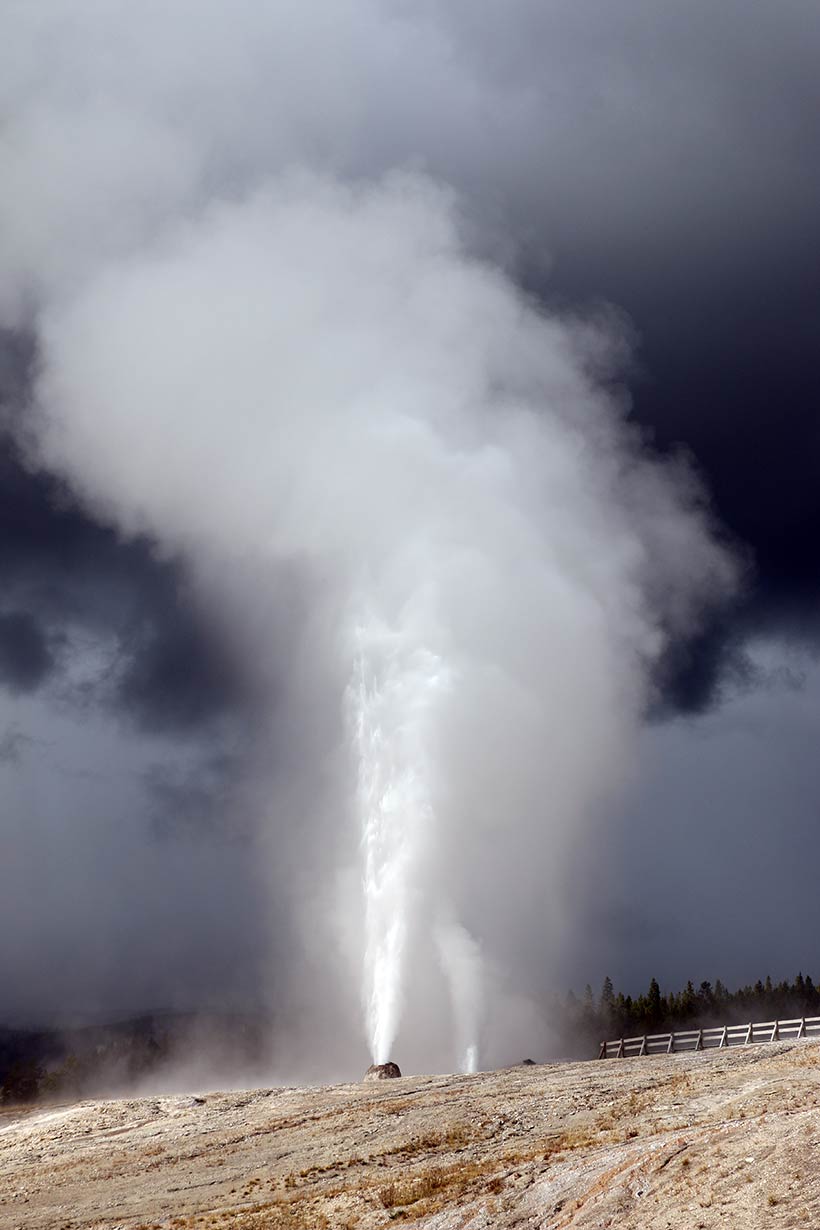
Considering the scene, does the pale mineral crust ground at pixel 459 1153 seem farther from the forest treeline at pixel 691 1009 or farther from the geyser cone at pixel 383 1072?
the forest treeline at pixel 691 1009

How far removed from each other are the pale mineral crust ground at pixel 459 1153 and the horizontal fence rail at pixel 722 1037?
6469 mm

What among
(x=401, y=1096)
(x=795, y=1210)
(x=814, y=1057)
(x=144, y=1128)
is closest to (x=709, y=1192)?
(x=795, y=1210)

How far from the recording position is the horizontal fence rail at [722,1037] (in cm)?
6169

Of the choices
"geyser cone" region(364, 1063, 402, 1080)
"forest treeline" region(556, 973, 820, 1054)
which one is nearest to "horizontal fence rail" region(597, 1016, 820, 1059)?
"geyser cone" region(364, 1063, 402, 1080)

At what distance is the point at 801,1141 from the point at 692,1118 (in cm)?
927

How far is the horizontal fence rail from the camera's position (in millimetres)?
61688

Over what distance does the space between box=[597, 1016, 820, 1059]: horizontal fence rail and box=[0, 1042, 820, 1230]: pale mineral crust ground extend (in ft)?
21.2

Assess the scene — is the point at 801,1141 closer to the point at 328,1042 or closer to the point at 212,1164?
the point at 212,1164

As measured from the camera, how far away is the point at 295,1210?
35906 mm

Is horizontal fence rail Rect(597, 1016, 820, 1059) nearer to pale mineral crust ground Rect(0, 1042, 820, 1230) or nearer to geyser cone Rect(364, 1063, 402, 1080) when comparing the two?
pale mineral crust ground Rect(0, 1042, 820, 1230)

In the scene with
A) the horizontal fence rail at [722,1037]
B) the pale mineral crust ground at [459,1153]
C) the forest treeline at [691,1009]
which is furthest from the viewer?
the forest treeline at [691,1009]

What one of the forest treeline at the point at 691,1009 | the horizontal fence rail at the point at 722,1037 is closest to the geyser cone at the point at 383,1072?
the horizontal fence rail at the point at 722,1037

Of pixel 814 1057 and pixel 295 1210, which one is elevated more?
pixel 814 1057

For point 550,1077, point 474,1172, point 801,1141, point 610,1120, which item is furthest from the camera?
point 550,1077
